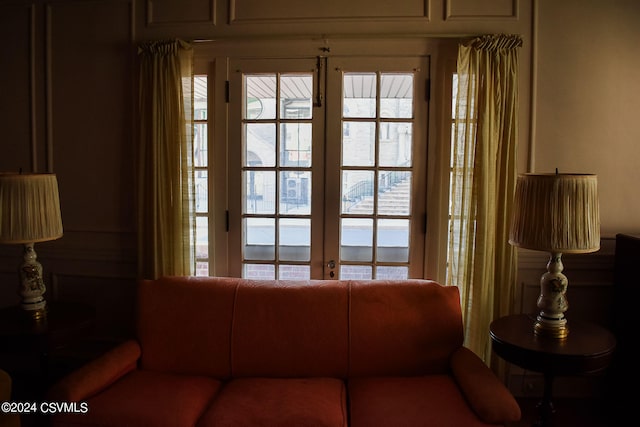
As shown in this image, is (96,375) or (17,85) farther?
(17,85)

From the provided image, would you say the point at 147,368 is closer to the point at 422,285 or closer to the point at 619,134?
the point at 422,285

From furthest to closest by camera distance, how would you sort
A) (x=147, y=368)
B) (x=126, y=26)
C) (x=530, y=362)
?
(x=126, y=26) → (x=147, y=368) → (x=530, y=362)

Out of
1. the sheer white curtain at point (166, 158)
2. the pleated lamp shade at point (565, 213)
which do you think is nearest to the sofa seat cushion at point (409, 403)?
the pleated lamp shade at point (565, 213)

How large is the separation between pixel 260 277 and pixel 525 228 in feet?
5.43

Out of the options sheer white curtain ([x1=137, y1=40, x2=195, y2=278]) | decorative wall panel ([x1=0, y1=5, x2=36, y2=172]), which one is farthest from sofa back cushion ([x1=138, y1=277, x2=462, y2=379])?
decorative wall panel ([x1=0, y1=5, x2=36, y2=172])

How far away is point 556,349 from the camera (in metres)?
1.90

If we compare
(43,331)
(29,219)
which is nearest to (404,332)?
(43,331)

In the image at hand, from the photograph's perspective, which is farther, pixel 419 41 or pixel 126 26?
pixel 126 26

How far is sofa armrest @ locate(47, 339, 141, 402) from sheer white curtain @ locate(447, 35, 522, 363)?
1.92 metres

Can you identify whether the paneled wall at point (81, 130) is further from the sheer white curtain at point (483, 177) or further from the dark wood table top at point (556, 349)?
the dark wood table top at point (556, 349)

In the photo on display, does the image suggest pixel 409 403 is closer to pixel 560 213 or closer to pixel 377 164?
pixel 560 213

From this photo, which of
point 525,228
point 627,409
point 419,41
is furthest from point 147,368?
point 627,409

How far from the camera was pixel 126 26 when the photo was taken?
9.15ft

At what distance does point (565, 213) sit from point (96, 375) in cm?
232
